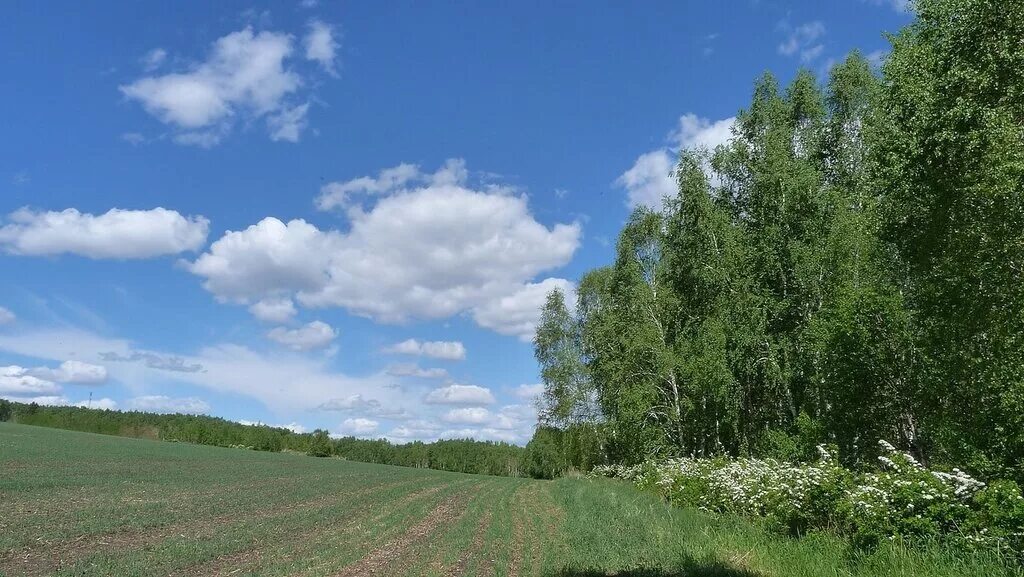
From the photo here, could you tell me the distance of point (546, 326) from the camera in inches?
2079

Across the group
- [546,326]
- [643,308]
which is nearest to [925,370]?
[643,308]

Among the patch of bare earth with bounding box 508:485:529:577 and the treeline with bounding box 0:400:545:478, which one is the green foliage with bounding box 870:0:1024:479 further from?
the treeline with bounding box 0:400:545:478

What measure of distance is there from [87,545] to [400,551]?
25.0 feet

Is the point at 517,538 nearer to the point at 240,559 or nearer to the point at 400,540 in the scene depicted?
the point at 400,540

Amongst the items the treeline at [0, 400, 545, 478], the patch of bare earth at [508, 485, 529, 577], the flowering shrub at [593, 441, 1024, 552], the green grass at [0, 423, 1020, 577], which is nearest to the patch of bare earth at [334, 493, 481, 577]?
the green grass at [0, 423, 1020, 577]

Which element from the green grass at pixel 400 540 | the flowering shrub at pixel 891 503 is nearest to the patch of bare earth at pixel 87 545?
the green grass at pixel 400 540

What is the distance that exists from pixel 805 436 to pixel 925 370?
5589mm

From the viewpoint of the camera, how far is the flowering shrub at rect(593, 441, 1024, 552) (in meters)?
8.60

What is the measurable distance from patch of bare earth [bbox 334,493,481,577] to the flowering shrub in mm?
8307

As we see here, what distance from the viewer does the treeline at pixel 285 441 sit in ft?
406

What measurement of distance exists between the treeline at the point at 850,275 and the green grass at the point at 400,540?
204 inches

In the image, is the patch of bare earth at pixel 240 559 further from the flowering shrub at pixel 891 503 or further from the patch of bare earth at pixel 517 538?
the flowering shrub at pixel 891 503

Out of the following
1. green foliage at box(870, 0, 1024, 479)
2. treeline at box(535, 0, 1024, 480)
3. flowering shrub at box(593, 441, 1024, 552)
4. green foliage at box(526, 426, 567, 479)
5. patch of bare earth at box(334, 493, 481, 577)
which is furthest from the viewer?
green foliage at box(526, 426, 567, 479)

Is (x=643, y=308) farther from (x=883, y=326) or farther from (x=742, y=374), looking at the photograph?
(x=883, y=326)
